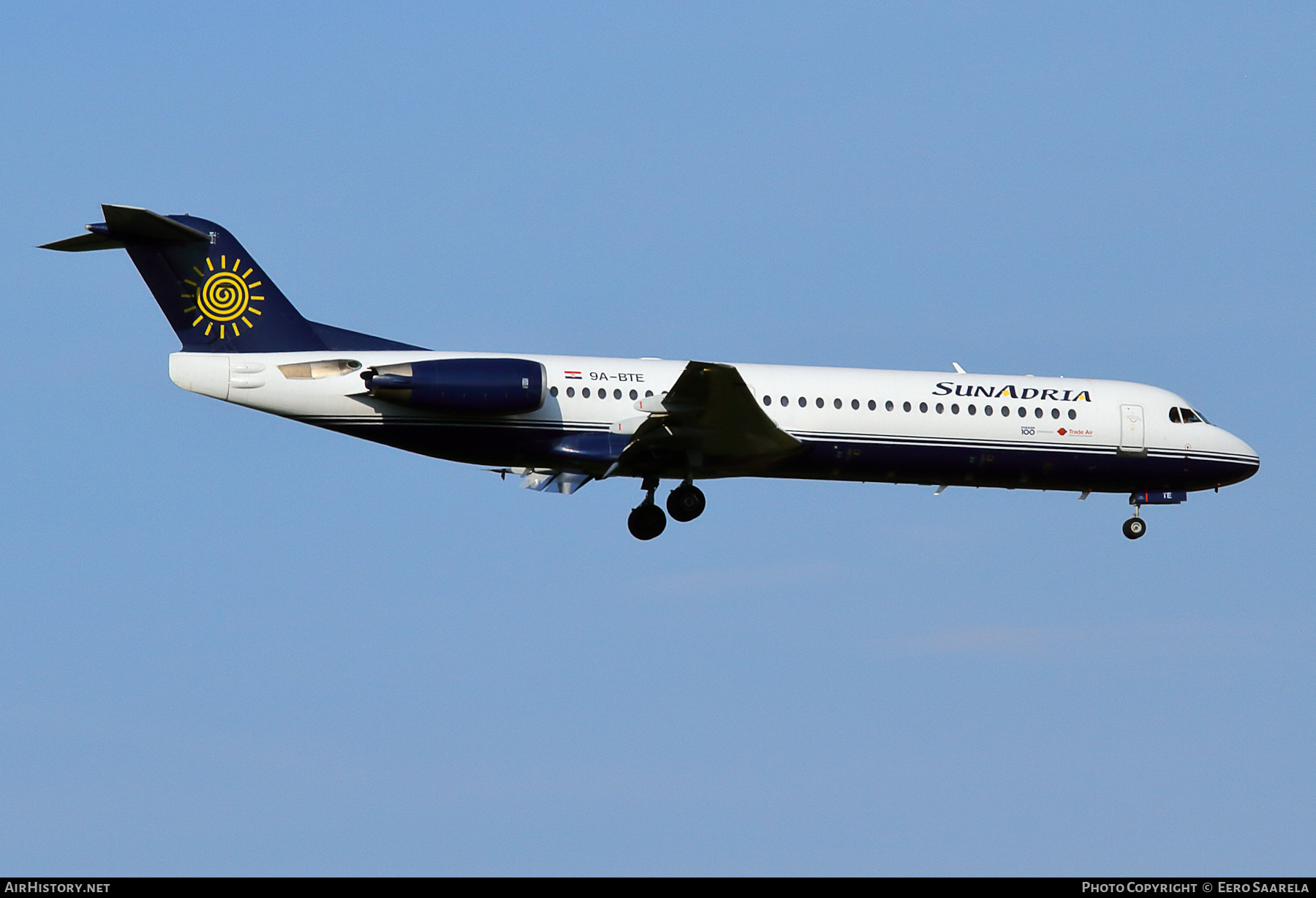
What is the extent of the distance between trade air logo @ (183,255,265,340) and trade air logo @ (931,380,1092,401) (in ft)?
36.9

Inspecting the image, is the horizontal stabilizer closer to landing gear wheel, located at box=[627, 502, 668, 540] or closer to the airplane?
the airplane

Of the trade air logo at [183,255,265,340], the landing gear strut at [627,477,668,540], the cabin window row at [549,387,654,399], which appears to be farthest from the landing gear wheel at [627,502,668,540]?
the trade air logo at [183,255,265,340]

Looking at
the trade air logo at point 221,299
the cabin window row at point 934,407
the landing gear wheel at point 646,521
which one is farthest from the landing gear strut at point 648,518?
the trade air logo at point 221,299

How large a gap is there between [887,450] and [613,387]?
469cm

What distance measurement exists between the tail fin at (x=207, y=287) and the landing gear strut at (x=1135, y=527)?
47.7 ft

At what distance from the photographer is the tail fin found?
2331cm

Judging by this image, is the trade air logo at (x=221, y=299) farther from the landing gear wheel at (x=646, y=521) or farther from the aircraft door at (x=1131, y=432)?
the aircraft door at (x=1131, y=432)

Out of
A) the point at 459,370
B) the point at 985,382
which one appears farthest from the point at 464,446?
the point at 985,382

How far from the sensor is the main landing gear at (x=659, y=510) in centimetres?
2512

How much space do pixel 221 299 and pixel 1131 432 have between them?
611 inches

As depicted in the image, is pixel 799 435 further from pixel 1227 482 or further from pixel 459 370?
pixel 1227 482

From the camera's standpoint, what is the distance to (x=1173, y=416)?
90.6 ft

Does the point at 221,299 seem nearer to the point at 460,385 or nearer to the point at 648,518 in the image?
the point at 460,385

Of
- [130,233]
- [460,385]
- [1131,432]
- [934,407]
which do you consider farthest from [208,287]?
[1131,432]
